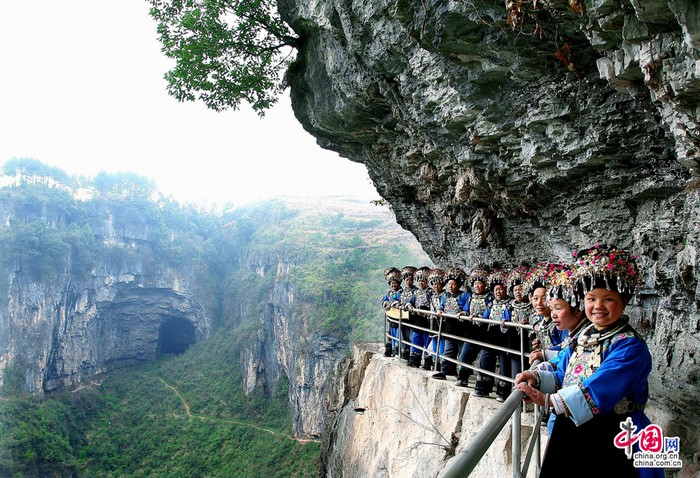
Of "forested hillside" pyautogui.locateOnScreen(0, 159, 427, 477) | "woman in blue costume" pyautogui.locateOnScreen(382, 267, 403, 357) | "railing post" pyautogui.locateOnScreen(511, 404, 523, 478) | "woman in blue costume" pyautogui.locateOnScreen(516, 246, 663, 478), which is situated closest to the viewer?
"woman in blue costume" pyautogui.locateOnScreen(516, 246, 663, 478)

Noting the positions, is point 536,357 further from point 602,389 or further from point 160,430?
point 160,430

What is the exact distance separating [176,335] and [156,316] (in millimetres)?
3887

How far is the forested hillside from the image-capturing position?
2770cm

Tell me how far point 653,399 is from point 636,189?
196cm

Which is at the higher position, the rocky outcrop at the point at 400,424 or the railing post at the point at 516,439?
the railing post at the point at 516,439

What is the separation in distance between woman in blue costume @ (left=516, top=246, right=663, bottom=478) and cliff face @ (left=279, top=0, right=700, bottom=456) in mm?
964

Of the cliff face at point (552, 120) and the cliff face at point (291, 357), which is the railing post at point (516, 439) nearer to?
the cliff face at point (552, 120)

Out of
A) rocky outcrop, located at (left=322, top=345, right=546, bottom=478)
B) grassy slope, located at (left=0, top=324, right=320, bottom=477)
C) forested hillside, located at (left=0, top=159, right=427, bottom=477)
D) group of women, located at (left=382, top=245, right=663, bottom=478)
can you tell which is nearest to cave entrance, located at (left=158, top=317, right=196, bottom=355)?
forested hillside, located at (left=0, top=159, right=427, bottom=477)

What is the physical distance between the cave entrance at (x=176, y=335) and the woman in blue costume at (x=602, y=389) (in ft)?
169

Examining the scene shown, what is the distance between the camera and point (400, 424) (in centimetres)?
484

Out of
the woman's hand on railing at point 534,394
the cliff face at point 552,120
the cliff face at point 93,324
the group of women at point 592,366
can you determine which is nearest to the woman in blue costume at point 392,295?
the cliff face at point 552,120

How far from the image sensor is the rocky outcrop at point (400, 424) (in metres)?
3.58

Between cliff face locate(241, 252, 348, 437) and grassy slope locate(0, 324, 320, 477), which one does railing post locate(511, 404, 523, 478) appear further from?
cliff face locate(241, 252, 348, 437)

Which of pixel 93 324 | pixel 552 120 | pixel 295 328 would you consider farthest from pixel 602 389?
pixel 93 324
